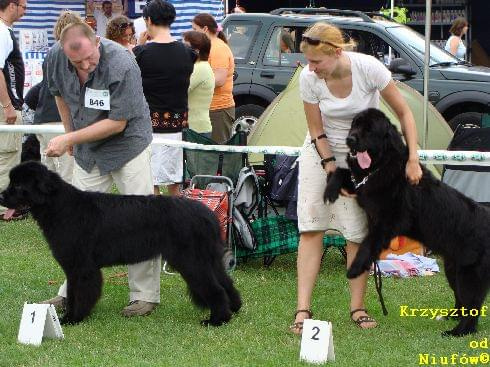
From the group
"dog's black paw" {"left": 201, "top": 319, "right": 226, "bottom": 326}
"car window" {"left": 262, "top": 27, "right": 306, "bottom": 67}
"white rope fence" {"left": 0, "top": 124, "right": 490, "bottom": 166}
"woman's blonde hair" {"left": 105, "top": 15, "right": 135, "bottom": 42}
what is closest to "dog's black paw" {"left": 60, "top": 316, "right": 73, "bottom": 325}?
"dog's black paw" {"left": 201, "top": 319, "right": 226, "bottom": 326}

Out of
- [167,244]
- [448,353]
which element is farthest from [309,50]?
[448,353]

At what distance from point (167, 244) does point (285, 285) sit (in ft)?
4.37

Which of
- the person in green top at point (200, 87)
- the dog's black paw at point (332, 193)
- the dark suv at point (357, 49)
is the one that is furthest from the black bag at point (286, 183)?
the dark suv at point (357, 49)

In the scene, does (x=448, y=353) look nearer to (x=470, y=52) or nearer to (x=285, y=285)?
(x=285, y=285)

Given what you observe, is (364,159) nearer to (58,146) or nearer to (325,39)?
(325,39)

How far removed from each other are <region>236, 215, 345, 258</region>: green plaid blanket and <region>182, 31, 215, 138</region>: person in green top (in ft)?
5.80

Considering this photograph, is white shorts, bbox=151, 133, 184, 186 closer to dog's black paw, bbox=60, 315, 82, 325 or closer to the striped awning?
dog's black paw, bbox=60, 315, 82, 325

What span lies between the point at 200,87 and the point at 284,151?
176 centimetres

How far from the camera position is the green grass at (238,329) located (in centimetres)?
436

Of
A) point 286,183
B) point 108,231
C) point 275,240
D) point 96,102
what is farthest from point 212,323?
point 286,183

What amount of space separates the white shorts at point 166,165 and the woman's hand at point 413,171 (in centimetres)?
314

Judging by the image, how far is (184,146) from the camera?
6.56 m

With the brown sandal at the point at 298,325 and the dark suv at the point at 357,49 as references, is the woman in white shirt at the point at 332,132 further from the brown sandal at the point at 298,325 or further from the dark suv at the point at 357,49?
the dark suv at the point at 357,49

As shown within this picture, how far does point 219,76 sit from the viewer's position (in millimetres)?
8562
